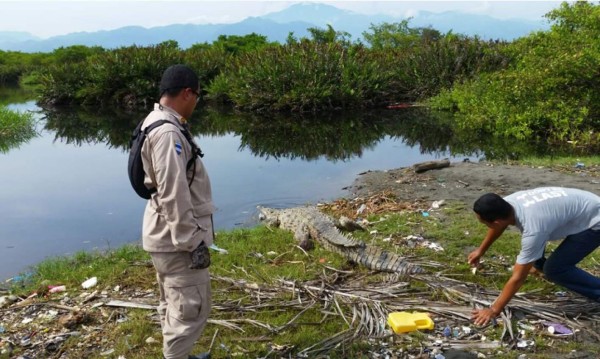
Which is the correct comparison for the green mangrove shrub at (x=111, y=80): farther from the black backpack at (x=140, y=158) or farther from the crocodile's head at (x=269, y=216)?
the black backpack at (x=140, y=158)

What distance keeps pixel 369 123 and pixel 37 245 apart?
12779 millimetres

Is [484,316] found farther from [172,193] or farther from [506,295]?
[172,193]

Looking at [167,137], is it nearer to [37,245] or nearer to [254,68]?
[37,245]

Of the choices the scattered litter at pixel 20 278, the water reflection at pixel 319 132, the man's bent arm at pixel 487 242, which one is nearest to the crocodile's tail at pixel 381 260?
the man's bent arm at pixel 487 242

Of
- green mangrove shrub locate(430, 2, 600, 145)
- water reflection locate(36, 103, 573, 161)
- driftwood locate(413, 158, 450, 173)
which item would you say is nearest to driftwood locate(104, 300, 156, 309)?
driftwood locate(413, 158, 450, 173)

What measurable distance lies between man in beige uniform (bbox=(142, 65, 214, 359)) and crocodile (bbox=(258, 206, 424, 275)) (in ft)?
7.56

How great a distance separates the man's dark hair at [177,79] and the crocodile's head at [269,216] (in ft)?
14.7

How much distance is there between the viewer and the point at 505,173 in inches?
356

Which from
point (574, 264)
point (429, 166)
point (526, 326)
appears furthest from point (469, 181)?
point (526, 326)

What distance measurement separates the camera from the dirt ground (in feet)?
26.7

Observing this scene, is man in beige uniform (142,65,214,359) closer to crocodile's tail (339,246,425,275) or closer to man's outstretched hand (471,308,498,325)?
man's outstretched hand (471,308,498,325)

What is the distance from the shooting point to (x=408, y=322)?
13.0ft

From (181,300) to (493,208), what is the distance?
227 cm

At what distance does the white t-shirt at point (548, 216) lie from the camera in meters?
3.67
